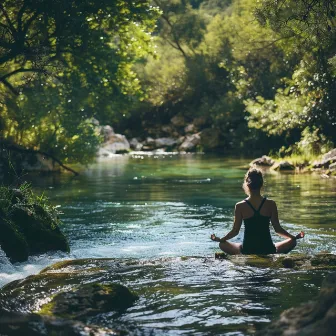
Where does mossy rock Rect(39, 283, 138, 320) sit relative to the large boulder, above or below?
below

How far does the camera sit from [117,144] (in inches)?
2223

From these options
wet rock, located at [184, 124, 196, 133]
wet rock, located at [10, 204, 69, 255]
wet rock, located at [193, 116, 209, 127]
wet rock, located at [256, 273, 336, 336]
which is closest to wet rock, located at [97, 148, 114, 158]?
wet rock, located at [184, 124, 196, 133]

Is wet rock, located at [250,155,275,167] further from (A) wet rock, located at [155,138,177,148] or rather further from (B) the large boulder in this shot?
(A) wet rock, located at [155,138,177,148]

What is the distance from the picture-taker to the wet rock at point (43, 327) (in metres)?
6.17

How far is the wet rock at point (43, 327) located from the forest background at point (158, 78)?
7.73m

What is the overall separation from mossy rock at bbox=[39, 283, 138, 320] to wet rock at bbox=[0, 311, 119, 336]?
24 cm

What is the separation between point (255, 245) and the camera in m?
10.2

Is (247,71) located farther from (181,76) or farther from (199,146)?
(181,76)

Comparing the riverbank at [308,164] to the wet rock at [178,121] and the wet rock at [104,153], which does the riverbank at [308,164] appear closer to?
the wet rock at [104,153]

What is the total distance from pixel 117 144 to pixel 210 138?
751 cm

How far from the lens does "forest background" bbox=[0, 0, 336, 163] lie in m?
20.3

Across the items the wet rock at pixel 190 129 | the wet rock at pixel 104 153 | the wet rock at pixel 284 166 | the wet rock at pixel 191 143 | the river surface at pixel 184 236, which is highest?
the wet rock at pixel 190 129

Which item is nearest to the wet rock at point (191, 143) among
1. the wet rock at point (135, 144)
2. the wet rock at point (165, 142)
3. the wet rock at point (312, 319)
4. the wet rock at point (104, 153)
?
the wet rock at point (165, 142)

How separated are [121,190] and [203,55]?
3935cm
